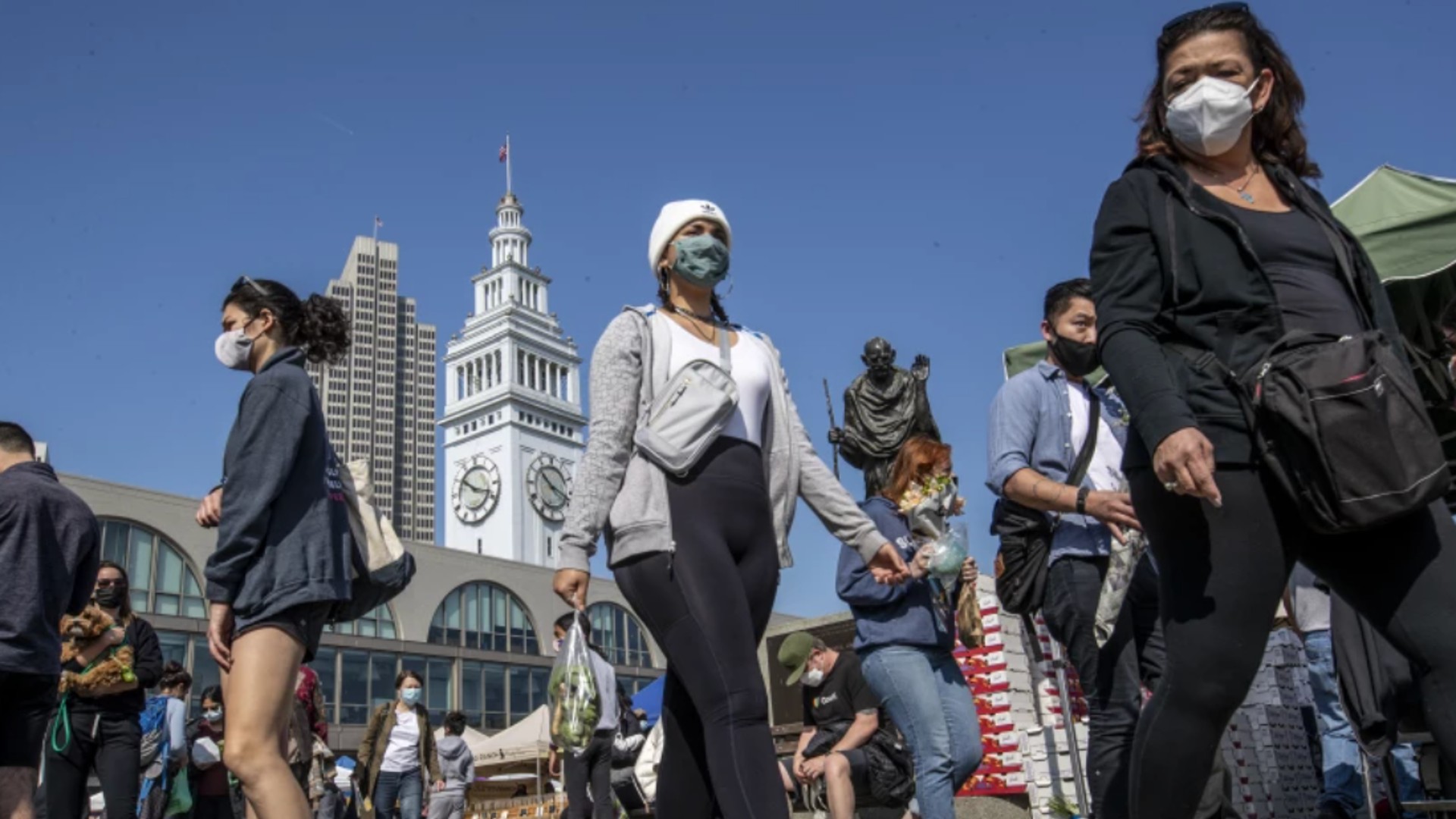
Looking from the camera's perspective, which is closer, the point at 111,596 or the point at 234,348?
the point at 234,348

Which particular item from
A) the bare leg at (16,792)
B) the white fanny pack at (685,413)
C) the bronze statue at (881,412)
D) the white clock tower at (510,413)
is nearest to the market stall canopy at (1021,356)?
the bronze statue at (881,412)

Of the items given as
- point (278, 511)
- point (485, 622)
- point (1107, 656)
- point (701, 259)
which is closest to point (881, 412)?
point (1107, 656)

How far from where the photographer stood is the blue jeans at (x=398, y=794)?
10.6 metres

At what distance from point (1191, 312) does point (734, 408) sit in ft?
4.25

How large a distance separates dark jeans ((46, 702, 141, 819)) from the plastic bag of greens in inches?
135

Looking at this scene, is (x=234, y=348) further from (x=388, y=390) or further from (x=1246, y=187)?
(x=388, y=390)

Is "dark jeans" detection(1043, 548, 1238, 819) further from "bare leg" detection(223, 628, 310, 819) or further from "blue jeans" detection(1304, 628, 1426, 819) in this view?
"bare leg" detection(223, 628, 310, 819)

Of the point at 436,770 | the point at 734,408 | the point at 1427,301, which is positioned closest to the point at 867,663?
the point at 734,408

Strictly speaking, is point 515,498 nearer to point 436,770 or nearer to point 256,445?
point 436,770

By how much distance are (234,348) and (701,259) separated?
154 cm

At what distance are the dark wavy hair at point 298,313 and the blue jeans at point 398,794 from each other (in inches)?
293

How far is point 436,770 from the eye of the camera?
11016mm

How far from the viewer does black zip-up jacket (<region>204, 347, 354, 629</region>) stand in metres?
3.32

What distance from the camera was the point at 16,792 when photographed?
4.14 metres
